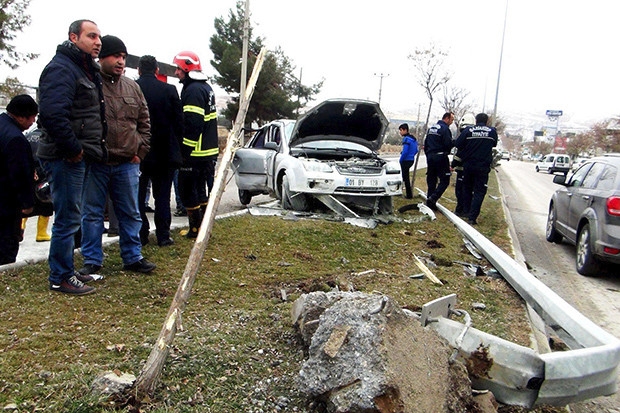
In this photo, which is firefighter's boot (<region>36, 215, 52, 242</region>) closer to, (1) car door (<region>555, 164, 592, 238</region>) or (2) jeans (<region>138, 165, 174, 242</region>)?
(2) jeans (<region>138, 165, 174, 242</region>)

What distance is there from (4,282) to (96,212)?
898mm

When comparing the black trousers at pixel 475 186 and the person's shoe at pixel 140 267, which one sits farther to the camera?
the black trousers at pixel 475 186

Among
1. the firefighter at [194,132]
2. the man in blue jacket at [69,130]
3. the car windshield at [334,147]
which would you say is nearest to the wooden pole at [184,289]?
the man in blue jacket at [69,130]

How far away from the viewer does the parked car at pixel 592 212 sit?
19.1 ft

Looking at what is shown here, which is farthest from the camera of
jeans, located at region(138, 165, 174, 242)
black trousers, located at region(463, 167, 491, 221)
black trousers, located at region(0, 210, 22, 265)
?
black trousers, located at region(463, 167, 491, 221)

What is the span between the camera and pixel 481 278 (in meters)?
5.37

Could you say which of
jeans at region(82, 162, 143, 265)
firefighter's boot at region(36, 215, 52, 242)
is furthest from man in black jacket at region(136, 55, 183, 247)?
firefighter's boot at region(36, 215, 52, 242)

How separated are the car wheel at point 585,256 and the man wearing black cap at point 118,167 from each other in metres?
5.49

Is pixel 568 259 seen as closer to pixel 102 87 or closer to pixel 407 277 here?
pixel 407 277

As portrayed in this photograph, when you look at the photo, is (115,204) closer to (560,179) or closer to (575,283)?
(575,283)

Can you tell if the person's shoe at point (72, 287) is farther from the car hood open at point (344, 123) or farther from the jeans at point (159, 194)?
the car hood open at point (344, 123)

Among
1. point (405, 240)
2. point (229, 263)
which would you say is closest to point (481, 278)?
point (405, 240)

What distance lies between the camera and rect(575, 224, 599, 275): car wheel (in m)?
6.25

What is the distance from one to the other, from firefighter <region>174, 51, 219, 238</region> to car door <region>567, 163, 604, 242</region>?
16.9 ft
